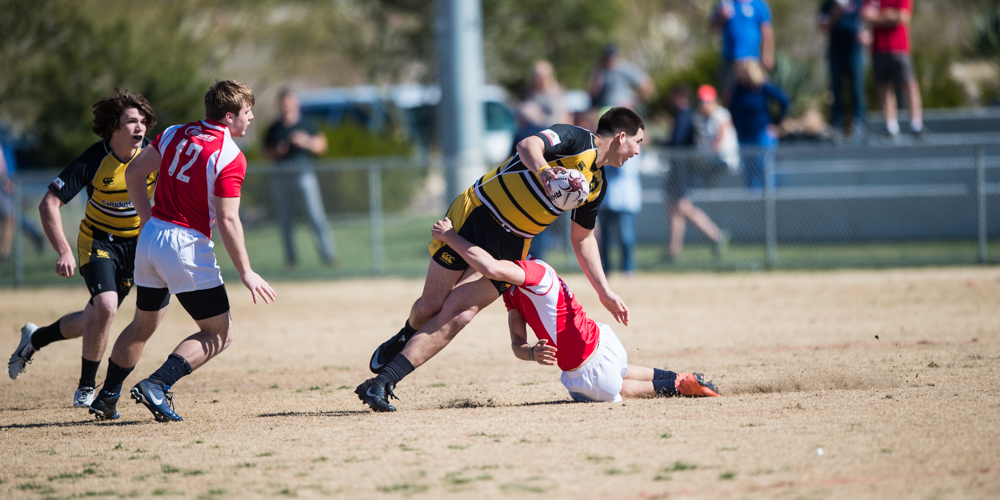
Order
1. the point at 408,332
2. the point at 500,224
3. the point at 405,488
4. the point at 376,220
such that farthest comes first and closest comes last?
the point at 376,220 → the point at 408,332 → the point at 500,224 → the point at 405,488

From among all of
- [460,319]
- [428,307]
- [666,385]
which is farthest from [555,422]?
[428,307]

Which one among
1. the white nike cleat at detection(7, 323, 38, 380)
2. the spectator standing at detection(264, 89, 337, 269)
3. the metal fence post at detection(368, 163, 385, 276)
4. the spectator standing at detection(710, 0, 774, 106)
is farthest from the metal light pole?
the white nike cleat at detection(7, 323, 38, 380)

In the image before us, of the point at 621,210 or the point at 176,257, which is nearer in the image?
the point at 176,257

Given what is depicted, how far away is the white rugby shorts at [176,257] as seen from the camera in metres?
5.23

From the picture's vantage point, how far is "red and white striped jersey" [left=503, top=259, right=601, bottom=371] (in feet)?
17.8

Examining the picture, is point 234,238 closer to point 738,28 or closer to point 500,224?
point 500,224

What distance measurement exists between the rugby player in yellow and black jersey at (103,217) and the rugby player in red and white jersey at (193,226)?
679mm

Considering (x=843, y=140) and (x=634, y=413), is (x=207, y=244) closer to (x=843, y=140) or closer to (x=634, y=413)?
(x=634, y=413)

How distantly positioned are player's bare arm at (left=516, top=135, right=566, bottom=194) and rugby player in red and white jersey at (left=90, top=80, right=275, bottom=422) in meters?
1.57

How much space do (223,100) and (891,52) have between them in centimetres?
1043

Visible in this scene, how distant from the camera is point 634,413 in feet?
17.5

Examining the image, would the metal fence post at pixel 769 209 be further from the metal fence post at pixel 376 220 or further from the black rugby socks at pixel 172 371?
the black rugby socks at pixel 172 371

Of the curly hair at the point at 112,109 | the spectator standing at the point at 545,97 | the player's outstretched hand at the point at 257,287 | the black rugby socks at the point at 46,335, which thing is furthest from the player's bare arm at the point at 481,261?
the spectator standing at the point at 545,97

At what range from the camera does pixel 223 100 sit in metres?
5.31
